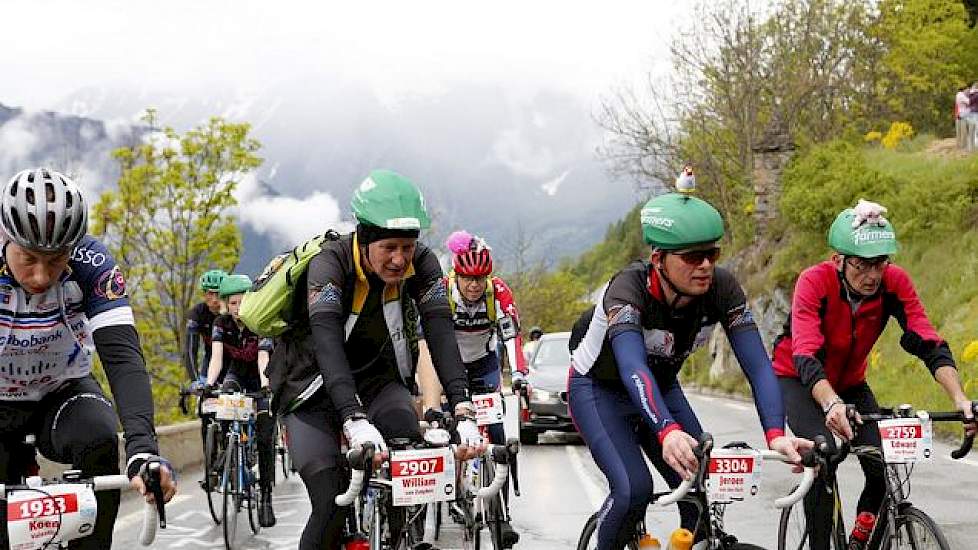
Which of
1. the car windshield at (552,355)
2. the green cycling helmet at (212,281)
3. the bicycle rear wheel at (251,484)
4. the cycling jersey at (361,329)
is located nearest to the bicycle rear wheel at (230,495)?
the bicycle rear wheel at (251,484)

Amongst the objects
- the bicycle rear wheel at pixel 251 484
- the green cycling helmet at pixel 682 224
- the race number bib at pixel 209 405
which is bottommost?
the bicycle rear wheel at pixel 251 484

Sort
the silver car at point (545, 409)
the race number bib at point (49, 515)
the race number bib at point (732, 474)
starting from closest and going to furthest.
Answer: the race number bib at point (49, 515) < the race number bib at point (732, 474) < the silver car at point (545, 409)

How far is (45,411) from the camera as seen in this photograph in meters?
4.61

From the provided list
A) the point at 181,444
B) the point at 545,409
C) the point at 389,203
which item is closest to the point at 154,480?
the point at 389,203

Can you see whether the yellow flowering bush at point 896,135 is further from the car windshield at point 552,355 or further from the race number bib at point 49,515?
the race number bib at point 49,515

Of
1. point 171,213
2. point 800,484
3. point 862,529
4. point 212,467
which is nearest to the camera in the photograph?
point 800,484

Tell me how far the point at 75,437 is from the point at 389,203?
147 centimetres

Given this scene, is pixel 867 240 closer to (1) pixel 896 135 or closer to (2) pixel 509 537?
(2) pixel 509 537

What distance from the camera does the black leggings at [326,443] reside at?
474cm

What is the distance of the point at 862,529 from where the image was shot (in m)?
5.52

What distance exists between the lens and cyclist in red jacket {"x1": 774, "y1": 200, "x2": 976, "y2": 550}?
554 centimetres

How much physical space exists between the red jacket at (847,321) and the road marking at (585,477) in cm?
360

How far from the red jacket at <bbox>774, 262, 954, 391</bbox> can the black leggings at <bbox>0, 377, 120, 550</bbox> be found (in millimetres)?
3152

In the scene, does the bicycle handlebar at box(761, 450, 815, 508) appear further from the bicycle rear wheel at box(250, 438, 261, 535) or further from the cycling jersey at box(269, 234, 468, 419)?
the bicycle rear wheel at box(250, 438, 261, 535)
